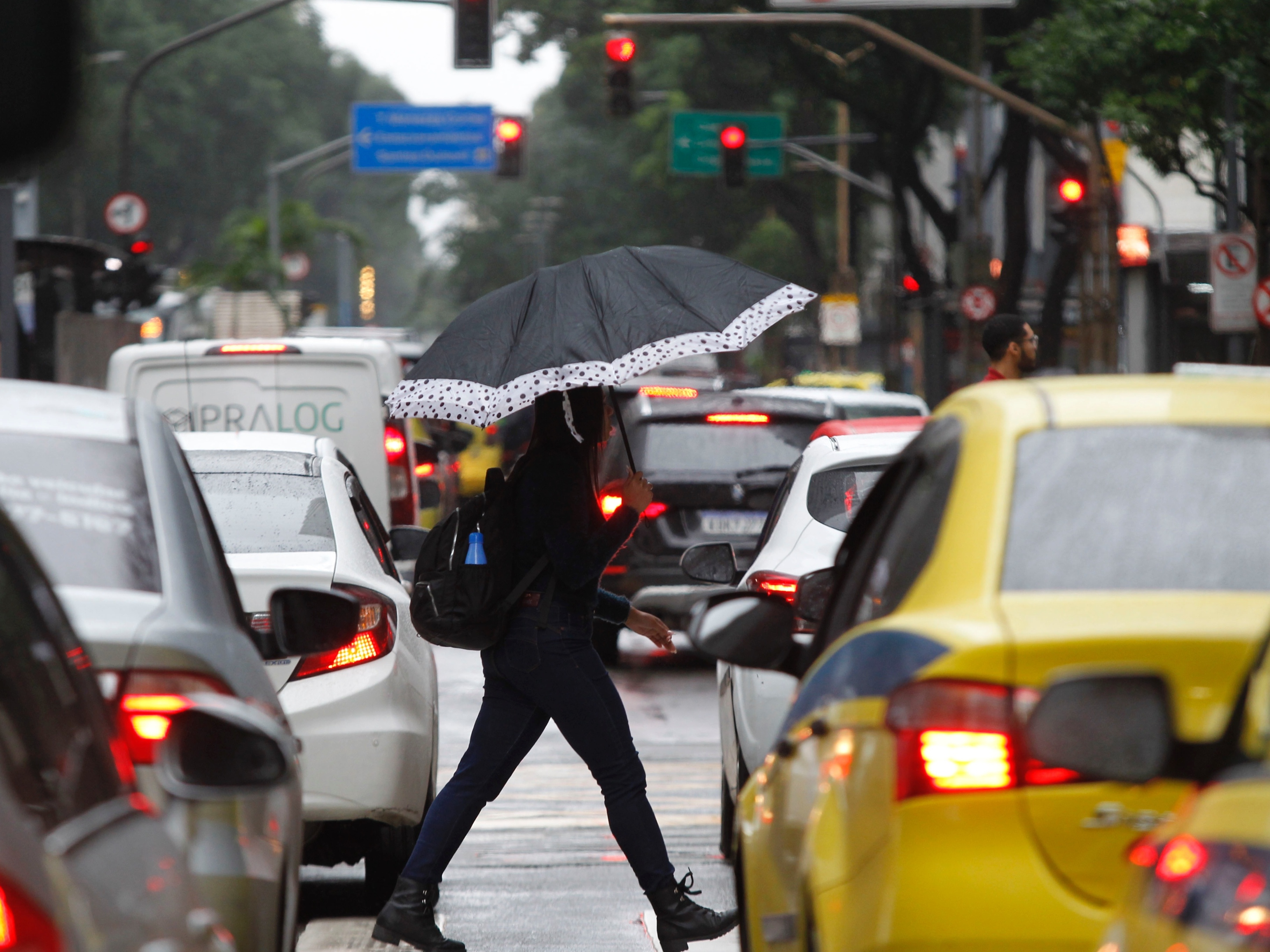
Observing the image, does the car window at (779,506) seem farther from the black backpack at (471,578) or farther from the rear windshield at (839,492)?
the black backpack at (471,578)

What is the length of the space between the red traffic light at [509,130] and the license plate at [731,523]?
19.7m

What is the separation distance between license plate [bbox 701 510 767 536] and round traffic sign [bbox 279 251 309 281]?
26.5 meters

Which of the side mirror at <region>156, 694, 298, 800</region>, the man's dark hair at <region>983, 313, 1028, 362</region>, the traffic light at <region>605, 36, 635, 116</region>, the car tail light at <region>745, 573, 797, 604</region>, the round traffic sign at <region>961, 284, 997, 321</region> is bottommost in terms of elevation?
the round traffic sign at <region>961, 284, 997, 321</region>

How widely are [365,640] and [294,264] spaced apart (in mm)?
44251

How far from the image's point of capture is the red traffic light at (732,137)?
3262cm

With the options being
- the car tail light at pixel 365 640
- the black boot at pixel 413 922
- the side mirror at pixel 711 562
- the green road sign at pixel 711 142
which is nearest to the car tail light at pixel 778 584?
the side mirror at pixel 711 562

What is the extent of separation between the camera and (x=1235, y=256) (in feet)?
65.0

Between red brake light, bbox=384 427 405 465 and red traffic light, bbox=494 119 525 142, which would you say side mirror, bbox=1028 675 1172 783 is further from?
red traffic light, bbox=494 119 525 142

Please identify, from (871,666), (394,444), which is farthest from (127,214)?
(871,666)

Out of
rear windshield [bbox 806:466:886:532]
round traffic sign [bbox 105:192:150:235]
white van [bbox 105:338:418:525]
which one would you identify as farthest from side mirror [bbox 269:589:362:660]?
round traffic sign [bbox 105:192:150:235]

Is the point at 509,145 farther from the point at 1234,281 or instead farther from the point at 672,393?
the point at 672,393

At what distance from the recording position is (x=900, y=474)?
13.9ft

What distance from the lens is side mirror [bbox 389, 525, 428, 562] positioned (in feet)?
27.7

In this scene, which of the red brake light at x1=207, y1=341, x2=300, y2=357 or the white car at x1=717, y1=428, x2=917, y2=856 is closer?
the white car at x1=717, y1=428, x2=917, y2=856
